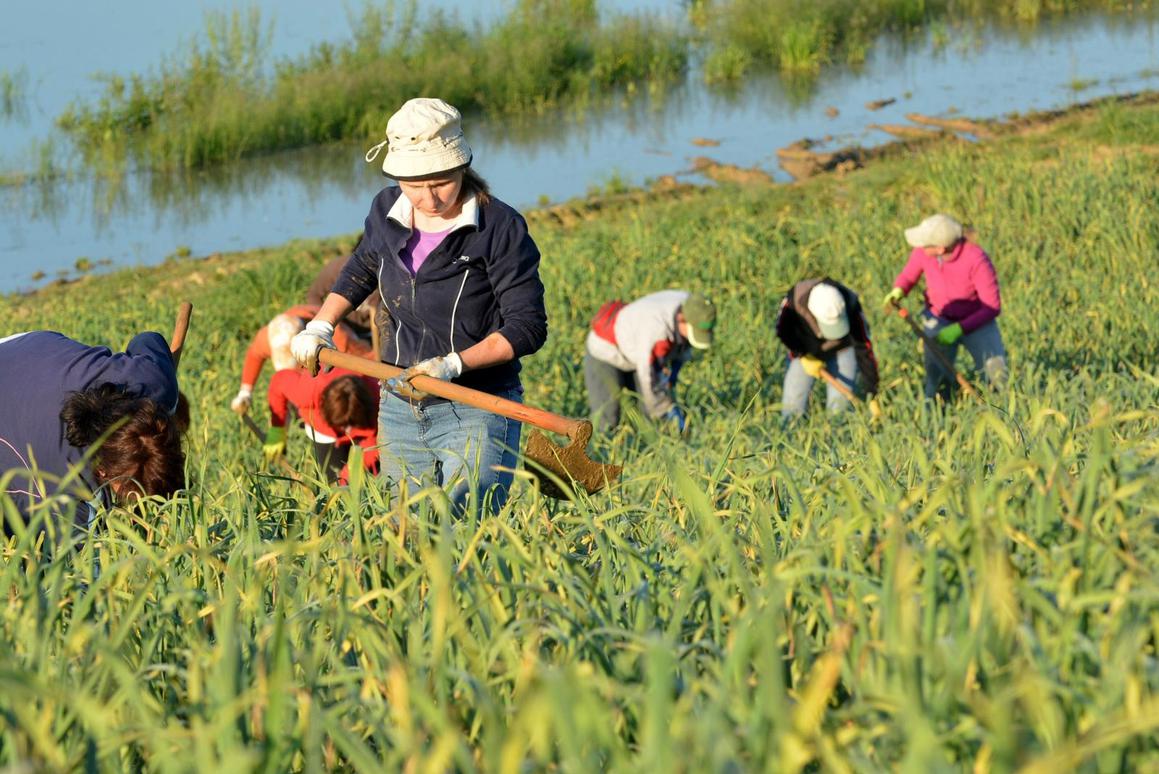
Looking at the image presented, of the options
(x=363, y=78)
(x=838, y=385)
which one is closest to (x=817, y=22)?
(x=363, y=78)

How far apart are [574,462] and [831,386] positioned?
13.0ft

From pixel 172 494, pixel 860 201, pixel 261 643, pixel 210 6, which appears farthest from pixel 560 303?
pixel 210 6

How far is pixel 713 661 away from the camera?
1.68 metres

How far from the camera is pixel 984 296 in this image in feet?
22.3

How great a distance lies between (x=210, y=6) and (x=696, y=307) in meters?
18.2

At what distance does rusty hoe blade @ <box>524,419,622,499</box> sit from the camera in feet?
10.1

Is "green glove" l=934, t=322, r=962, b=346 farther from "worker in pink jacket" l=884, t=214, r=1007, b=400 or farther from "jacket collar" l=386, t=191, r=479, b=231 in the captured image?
"jacket collar" l=386, t=191, r=479, b=231

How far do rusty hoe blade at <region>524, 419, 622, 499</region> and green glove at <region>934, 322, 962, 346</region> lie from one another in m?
3.98

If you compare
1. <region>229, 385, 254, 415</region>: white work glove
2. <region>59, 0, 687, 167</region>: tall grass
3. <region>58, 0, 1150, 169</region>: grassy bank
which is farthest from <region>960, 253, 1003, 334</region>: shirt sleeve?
<region>58, 0, 1150, 169</region>: grassy bank

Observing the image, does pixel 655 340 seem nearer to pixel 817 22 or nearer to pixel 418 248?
pixel 418 248

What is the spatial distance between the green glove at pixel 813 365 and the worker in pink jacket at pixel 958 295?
526 mm

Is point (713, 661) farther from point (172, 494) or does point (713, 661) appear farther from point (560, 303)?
point (560, 303)

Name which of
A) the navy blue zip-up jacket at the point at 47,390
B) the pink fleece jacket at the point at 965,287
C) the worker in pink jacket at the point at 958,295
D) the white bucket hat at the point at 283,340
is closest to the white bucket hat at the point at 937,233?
the worker in pink jacket at the point at 958,295

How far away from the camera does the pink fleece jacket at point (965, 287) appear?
6805 millimetres
